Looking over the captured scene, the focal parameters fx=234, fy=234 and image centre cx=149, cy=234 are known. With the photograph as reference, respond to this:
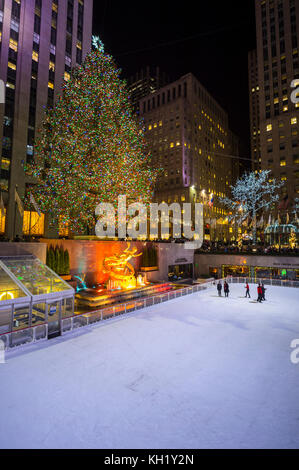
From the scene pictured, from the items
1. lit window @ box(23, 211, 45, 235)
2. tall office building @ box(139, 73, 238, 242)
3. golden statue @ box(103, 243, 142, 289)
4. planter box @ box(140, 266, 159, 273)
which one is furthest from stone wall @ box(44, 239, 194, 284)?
tall office building @ box(139, 73, 238, 242)

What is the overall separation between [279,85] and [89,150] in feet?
214

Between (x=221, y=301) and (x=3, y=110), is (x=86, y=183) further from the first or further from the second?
(x=3, y=110)

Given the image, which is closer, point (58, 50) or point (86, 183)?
point (86, 183)

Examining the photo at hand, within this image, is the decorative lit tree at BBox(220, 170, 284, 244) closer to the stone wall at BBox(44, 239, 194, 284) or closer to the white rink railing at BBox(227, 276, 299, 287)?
the white rink railing at BBox(227, 276, 299, 287)

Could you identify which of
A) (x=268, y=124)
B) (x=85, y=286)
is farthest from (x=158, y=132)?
(x=85, y=286)

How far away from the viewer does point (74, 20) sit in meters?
38.6

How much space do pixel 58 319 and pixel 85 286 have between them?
374 inches

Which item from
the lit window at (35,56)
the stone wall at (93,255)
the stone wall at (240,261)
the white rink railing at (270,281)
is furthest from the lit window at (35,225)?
the white rink railing at (270,281)

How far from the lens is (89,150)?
22.3m

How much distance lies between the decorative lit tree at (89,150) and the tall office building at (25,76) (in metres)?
8.42

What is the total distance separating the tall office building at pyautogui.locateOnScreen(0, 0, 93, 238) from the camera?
29172 millimetres

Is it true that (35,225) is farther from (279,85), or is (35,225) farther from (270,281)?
(279,85)

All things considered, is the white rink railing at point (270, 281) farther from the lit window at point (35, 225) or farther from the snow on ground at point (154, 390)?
the lit window at point (35, 225)

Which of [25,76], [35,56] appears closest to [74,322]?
[25,76]
